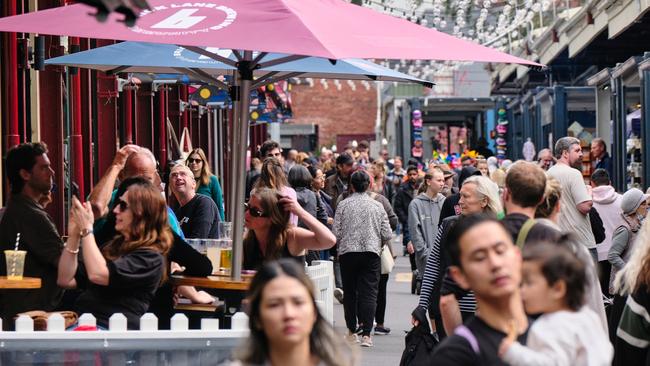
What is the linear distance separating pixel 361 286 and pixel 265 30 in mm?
6706

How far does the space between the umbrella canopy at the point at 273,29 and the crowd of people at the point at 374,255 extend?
0.79 m

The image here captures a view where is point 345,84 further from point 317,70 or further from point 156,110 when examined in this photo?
point 317,70

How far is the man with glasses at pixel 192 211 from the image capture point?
449 inches

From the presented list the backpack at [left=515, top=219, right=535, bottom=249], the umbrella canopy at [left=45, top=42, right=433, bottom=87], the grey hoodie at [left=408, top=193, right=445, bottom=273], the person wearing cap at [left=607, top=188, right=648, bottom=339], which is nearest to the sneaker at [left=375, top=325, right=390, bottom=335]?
the grey hoodie at [left=408, top=193, right=445, bottom=273]

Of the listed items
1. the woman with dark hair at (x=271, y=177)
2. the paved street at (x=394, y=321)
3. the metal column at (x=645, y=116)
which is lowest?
the paved street at (x=394, y=321)

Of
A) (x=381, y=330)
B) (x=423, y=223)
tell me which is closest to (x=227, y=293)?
(x=381, y=330)

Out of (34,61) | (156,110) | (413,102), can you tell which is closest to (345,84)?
(413,102)

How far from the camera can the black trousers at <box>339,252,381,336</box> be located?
14109 millimetres

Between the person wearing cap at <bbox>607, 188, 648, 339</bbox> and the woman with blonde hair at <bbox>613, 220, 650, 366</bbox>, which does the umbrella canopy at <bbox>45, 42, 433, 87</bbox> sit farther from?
the woman with blonde hair at <bbox>613, 220, 650, 366</bbox>

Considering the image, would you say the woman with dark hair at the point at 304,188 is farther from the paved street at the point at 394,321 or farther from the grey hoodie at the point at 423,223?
the paved street at the point at 394,321

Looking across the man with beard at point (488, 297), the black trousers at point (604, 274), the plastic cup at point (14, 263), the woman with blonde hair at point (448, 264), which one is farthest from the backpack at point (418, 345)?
the black trousers at point (604, 274)

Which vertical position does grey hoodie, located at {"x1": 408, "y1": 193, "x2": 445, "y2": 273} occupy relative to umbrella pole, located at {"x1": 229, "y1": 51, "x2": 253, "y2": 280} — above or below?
below

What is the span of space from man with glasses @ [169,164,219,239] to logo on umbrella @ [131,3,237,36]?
3.33m

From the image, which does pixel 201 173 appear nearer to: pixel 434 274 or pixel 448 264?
pixel 434 274
